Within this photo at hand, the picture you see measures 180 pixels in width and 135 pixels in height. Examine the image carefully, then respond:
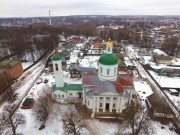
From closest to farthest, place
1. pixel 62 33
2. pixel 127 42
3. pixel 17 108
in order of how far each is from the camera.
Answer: pixel 17 108 → pixel 127 42 → pixel 62 33

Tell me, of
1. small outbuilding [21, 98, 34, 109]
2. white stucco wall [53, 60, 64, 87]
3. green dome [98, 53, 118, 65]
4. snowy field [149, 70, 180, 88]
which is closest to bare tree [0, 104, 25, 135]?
small outbuilding [21, 98, 34, 109]

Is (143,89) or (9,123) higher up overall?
(143,89)

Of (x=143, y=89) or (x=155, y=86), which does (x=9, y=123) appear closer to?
(x=143, y=89)

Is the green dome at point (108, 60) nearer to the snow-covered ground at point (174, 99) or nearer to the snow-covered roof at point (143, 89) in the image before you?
the snow-covered roof at point (143, 89)

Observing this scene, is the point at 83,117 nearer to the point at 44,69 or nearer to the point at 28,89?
the point at 28,89

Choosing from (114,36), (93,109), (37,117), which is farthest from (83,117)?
(114,36)

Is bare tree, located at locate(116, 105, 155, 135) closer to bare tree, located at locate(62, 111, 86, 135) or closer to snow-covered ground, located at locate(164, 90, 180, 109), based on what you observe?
bare tree, located at locate(62, 111, 86, 135)

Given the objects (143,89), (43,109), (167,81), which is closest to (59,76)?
(43,109)
